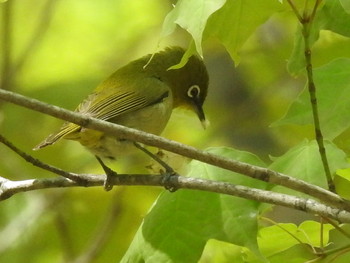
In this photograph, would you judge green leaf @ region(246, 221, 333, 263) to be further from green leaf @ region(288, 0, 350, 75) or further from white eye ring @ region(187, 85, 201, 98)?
white eye ring @ region(187, 85, 201, 98)

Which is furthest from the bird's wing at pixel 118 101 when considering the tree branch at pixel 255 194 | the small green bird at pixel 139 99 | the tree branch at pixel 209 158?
the tree branch at pixel 209 158

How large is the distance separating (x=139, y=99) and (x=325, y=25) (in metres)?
0.60

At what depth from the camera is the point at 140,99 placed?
5.21ft

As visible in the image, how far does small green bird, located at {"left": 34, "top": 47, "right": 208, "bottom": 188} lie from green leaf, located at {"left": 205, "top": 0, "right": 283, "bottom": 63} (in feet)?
1.05

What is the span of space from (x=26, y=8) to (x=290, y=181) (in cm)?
161

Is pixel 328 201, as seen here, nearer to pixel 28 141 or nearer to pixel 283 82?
pixel 28 141

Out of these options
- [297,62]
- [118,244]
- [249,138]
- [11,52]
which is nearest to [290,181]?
[297,62]

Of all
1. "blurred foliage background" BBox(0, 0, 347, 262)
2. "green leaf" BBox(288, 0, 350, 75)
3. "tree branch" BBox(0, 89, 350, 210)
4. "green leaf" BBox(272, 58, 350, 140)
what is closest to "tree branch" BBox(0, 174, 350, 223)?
"tree branch" BBox(0, 89, 350, 210)

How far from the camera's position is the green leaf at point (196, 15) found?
870mm

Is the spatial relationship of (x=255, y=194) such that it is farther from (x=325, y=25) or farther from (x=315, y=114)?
(x=325, y=25)

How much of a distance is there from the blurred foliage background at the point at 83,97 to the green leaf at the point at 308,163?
111cm

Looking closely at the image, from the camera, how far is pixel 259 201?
0.94m

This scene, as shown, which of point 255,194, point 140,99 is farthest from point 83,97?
point 255,194

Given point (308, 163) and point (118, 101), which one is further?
point (118, 101)
